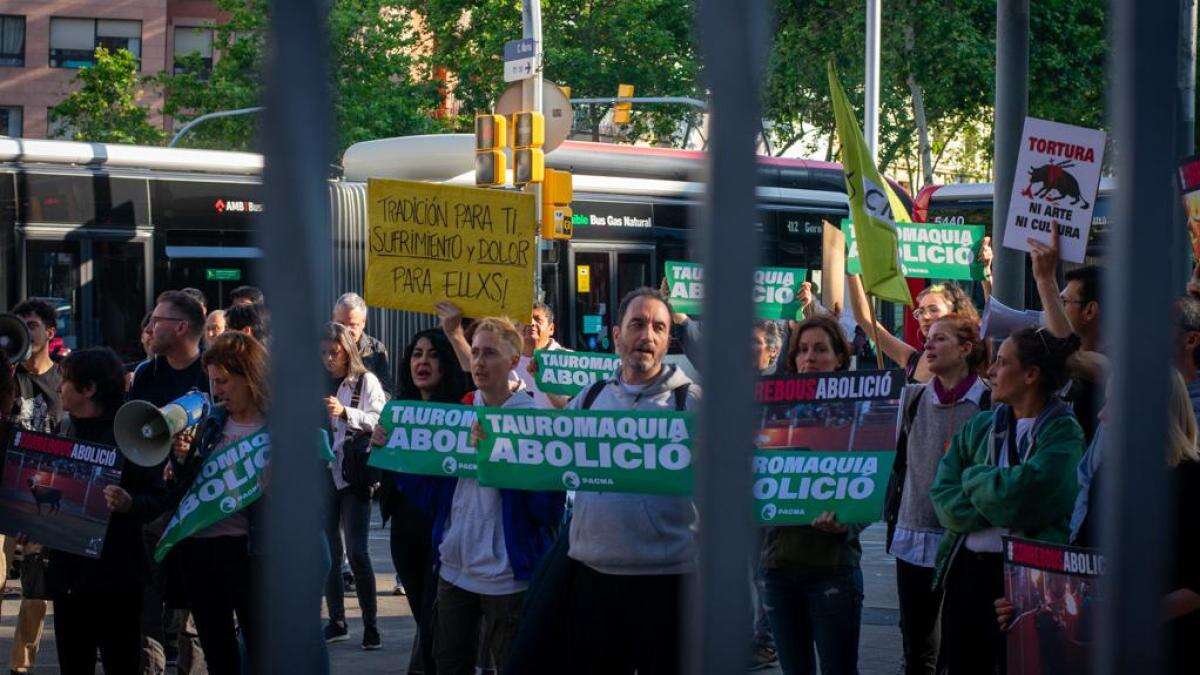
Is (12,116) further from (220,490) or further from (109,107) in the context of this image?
(220,490)

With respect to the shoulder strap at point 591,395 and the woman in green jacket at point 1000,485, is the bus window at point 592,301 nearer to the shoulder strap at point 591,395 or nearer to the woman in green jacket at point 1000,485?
the shoulder strap at point 591,395

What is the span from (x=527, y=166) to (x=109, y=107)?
3087 centimetres

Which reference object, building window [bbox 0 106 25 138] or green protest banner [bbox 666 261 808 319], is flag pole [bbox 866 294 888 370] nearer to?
green protest banner [bbox 666 261 808 319]

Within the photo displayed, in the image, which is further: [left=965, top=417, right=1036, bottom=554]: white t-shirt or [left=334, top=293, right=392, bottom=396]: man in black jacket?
[left=334, top=293, right=392, bottom=396]: man in black jacket

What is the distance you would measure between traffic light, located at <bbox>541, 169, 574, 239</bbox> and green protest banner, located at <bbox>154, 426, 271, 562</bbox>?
34.8ft

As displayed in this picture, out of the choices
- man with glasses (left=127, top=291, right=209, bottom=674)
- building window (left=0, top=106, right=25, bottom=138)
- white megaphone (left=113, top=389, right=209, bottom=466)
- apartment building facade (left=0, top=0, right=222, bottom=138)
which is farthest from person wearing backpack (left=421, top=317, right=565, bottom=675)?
building window (left=0, top=106, right=25, bottom=138)

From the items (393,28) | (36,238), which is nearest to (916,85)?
(393,28)

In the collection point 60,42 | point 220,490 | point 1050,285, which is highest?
point 60,42

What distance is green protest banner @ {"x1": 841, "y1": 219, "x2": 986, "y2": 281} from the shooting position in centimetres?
1153

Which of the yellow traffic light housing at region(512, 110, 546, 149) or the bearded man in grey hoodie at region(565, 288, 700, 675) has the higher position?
the yellow traffic light housing at region(512, 110, 546, 149)

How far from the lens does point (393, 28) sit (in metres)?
43.0

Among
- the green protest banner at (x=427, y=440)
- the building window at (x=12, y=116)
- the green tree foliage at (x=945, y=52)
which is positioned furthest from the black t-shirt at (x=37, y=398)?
the building window at (x=12, y=116)

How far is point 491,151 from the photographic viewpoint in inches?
A: 607

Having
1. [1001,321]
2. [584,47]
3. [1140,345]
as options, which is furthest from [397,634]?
[584,47]
